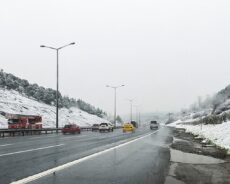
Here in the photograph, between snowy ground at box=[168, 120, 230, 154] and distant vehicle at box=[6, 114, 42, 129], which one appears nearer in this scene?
snowy ground at box=[168, 120, 230, 154]

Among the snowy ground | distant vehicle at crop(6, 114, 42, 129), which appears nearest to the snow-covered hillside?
distant vehicle at crop(6, 114, 42, 129)

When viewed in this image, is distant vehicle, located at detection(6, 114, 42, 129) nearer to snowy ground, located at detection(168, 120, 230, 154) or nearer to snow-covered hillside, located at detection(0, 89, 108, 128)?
snow-covered hillside, located at detection(0, 89, 108, 128)

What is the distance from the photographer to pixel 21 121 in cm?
5850

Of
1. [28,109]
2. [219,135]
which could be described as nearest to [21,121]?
[219,135]

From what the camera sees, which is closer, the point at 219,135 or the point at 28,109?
the point at 219,135

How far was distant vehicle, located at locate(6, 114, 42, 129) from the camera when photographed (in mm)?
57062

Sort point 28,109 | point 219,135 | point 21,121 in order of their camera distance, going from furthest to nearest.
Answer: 1. point 28,109
2. point 21,121
3. point 219,135

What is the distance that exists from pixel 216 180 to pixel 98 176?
9.94ft

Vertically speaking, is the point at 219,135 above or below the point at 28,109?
below

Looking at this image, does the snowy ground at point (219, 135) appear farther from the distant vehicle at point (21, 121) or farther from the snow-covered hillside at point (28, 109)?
the snow-covered hillside at point (28, 109)

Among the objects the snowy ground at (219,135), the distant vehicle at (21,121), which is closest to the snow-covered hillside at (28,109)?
the distant vehicle at (21,121)

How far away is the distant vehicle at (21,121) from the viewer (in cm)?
5706

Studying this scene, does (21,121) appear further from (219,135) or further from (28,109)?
(28,109)

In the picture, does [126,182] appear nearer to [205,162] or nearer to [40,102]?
[205,162]
